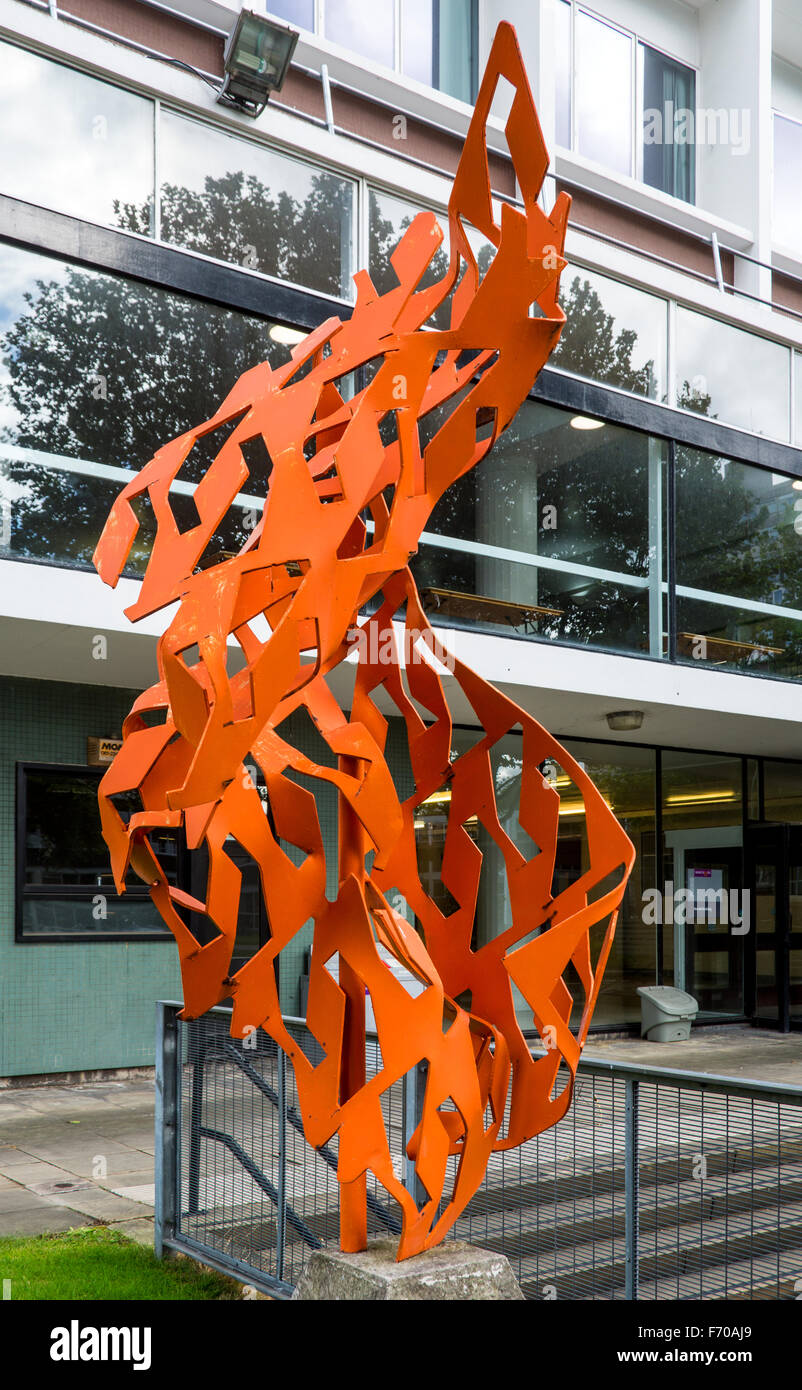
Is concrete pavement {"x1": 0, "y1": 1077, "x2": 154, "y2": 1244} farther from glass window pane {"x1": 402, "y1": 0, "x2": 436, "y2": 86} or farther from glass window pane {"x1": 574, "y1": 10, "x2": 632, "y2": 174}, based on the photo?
glass window pane {"x1": 574, "y1": 10, "x2": 632, "y2": 174}

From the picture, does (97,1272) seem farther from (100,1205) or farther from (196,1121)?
(100,1205)

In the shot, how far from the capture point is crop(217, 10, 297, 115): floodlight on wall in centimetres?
1028

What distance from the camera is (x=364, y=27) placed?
1459cm

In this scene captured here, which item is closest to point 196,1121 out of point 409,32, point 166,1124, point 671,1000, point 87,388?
point 166,1124

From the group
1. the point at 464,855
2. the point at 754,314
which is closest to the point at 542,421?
the point at 754,314

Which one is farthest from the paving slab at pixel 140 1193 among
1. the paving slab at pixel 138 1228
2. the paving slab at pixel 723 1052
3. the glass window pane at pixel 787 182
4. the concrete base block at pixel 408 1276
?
the glass window pane at pixel 787 182

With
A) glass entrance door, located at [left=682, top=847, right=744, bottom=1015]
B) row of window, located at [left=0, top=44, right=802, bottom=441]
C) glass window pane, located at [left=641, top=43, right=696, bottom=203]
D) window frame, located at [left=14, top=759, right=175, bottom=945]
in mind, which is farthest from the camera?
glass window pane, located at [left=641, top=43, right=696, bottom=203]

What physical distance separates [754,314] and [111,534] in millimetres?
13741

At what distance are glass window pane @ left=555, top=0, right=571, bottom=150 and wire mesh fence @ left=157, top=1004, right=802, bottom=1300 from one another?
1394cm

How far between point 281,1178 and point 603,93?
15.9 metres

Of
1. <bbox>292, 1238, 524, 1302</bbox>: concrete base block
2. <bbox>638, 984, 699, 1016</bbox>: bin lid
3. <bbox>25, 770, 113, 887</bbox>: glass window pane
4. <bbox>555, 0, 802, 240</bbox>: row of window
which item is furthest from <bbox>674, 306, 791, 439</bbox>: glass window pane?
<bbox>292, 1238, 524, 1302</bbox>: concrete base block

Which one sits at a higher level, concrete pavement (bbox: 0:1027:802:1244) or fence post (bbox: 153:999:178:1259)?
fence post (bbox: 153:999:178:1259)

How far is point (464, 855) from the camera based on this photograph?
4.37 m

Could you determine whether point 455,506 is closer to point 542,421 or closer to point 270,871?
point 542,421
